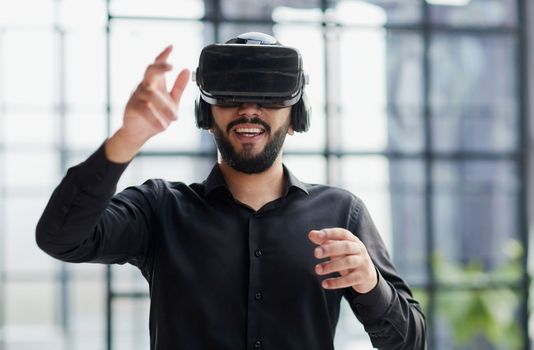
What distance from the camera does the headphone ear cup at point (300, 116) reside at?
5.66 feet

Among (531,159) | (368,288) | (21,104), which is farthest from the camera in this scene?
(21,104)

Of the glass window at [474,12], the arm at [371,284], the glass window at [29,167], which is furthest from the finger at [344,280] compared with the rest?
the glass window at [29,167]

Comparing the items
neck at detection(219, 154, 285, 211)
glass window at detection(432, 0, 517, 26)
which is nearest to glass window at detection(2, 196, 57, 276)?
glass window at detection(432, 0, 517, 26)

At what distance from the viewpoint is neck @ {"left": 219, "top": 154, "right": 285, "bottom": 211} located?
5.58 feet

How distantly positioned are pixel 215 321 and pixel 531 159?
5172mm

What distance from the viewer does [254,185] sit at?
5.62 feet

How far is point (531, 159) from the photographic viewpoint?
20.7 ft

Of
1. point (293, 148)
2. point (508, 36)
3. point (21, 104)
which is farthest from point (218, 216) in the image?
point (21, 104)

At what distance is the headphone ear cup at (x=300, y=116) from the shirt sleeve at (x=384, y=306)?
189mm

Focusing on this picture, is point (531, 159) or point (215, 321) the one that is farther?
point (531, 159)

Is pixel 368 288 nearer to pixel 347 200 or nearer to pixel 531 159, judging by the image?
pixel 347 200

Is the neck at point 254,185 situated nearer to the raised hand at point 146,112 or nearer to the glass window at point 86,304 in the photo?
the raised hand at point 146,112

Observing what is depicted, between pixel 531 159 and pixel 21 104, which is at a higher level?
pixel 21 104

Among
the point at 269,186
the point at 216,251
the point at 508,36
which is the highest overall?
the point at 508,36
